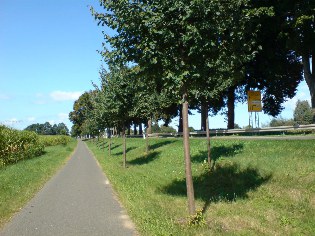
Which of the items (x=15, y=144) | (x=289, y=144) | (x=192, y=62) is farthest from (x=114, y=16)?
(x=15, y=144)

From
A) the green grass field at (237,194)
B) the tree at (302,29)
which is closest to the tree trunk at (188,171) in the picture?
the green grass field at (237,194)

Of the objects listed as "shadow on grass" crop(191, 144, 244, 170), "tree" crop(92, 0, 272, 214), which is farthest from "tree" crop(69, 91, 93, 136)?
"tree" crop(92, 0, 272, 214)

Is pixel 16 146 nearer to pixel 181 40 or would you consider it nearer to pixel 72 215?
pixel 72 215

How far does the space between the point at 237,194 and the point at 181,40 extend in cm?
456

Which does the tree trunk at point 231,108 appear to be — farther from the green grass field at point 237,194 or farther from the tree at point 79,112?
the tree at point 79,112

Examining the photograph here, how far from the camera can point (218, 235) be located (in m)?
6.72

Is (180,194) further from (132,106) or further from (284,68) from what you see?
(284,68)

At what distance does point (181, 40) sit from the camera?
783 cm

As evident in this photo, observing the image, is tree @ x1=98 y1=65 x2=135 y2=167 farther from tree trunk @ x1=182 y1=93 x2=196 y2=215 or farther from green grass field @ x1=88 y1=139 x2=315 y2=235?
tree trunk @ x1=182 y1=93 x2=196 y2=215

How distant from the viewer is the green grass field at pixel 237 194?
293 inches

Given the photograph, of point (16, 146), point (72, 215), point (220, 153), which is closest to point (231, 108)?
point (16, 146)

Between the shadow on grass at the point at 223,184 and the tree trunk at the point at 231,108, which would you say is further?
the tree trunk at the point at 231,108

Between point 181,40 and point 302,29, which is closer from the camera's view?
point 181,40

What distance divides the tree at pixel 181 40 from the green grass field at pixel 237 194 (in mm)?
902
